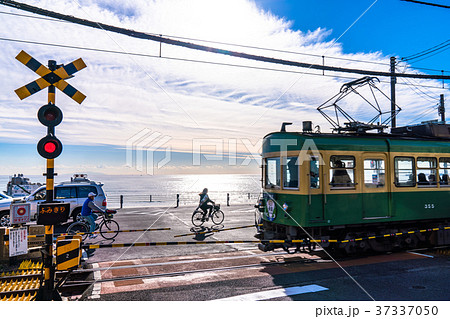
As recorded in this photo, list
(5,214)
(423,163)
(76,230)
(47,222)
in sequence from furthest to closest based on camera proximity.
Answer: (5,214) → (76,230) → (423,163) → (47,222)

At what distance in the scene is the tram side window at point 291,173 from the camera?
9117mm

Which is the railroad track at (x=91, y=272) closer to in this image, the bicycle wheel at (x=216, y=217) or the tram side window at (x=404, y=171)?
the tram side window at (x=404, y=171)

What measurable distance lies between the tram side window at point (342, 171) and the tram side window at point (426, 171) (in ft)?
9.31

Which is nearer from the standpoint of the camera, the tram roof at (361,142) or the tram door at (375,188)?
the tram roof at (361,142)

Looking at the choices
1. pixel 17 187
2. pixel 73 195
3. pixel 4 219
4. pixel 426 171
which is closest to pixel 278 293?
pixel 426 171

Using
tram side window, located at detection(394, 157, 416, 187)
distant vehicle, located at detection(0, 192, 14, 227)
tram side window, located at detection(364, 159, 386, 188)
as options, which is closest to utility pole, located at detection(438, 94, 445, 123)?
tram side window, located at detection(394, 157, 416, 187)

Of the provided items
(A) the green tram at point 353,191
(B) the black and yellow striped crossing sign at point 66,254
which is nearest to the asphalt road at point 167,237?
(A) the green tram at point 353,191

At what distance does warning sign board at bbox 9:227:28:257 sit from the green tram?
6.55m

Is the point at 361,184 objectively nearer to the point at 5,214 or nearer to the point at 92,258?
the point at 92,258

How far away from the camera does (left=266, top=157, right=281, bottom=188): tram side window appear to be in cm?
964

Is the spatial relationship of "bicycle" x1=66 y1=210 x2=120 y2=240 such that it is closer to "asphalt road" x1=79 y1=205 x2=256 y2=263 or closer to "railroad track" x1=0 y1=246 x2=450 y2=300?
"asphalt road" x1=79 y1=205 x2=256 y2=263

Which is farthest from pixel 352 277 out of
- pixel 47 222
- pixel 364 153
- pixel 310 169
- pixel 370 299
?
pixel 47 222

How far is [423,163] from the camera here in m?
10.7

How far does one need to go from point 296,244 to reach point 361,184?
2.65m
